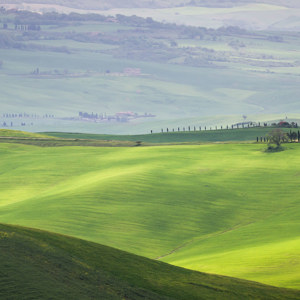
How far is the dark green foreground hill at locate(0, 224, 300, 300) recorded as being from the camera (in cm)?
4119

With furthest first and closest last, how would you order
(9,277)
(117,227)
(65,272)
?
1. (117,227)
2. (65,272)
3. (9,277)

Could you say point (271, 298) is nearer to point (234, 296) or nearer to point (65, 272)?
point (234, 296)

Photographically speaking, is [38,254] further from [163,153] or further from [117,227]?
[163,153]

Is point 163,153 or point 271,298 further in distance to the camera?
point 163,153

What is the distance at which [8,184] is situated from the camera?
5915 inches

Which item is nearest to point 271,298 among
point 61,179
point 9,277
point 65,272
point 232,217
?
point 65,272

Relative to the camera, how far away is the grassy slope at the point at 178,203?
284ft

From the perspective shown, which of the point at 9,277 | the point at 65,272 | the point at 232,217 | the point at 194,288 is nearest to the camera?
the point at 9,277

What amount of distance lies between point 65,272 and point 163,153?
12716 cm

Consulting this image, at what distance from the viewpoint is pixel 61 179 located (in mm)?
152375

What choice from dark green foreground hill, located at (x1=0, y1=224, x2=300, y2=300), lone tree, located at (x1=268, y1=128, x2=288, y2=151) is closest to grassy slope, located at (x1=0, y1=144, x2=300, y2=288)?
lone tree, located at (x1=268, y1=128, x2=288, y2=151)

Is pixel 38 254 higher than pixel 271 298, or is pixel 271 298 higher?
pixel 38 254

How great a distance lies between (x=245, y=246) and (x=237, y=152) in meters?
77.9

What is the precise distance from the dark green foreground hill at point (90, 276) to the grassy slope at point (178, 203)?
8499 millimetres
